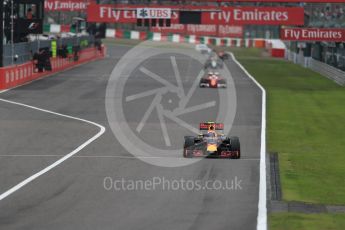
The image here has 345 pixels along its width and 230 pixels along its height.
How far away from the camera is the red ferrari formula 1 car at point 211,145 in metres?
22.6

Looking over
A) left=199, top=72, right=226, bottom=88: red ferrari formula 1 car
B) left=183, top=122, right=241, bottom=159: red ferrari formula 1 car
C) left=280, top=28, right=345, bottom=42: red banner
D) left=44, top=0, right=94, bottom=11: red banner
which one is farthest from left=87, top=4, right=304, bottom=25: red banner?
left=183, top=122, right=241, bottom=159: red ferrari formula 1 car

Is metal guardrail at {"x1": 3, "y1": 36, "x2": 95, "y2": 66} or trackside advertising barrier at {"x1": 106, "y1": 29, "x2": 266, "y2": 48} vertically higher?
metal guardrail at {"x1": 3, "y1": 36, "x2": 95, "y2": 66}

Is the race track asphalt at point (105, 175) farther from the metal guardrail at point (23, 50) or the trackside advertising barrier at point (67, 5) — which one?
the trackside advertising barrier at point (67, 5)

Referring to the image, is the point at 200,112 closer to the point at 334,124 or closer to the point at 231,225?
the point at 334,124

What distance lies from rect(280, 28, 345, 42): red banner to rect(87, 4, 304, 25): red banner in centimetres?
159

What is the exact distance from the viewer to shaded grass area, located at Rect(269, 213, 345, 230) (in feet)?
49.0

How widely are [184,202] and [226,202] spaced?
30.7 inches

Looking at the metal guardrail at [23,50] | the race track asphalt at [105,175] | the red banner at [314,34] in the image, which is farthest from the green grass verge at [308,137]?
the metal guardrail at [23,50]

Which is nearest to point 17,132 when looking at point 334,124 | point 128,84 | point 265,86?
point 334,124

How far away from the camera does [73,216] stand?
1518cm

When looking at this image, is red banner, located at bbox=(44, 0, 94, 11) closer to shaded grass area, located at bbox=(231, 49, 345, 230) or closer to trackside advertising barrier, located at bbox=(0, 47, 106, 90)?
trackside advertising barrier, located at bbox=(0, 47, 106, 90)

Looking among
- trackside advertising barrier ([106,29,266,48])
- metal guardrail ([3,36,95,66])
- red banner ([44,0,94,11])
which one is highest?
red banner ([44,0,94,11])

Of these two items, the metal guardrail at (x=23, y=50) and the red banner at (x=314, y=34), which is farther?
the red banner at (x=314, y=34)

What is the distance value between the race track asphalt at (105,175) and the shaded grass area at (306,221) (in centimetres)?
45
